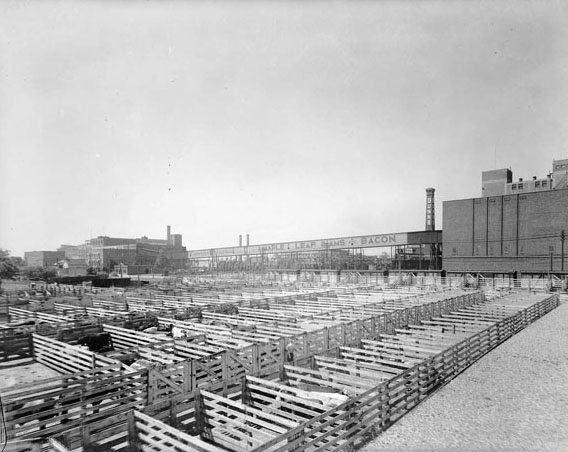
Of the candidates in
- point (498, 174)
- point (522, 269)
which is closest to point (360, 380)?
point (522, 269)

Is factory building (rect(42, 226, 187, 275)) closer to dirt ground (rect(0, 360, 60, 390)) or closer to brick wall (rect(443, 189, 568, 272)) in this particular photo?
brick wall (rect(443, 189, 568, 272))

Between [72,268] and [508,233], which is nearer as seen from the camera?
[508,233]

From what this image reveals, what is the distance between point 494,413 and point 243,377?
589cm

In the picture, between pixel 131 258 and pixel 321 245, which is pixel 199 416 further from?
pixel 131 258

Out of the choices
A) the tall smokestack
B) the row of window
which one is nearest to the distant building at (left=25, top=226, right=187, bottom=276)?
the tall smokestack

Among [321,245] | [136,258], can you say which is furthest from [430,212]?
[136,258]

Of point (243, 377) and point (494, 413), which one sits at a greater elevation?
point (243, 377)

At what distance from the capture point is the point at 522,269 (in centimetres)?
4891

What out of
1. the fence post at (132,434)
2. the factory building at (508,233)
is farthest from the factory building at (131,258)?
the fence post at (132,434)

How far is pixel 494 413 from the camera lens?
367 inches

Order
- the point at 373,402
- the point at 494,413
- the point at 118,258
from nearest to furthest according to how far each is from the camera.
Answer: the point at 494,413 → the point at 373,402 → the point at 118,258

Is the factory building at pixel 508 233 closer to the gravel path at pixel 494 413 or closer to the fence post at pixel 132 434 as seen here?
the gravel path at pixel 494 413

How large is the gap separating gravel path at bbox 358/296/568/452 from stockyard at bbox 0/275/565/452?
0.08 m

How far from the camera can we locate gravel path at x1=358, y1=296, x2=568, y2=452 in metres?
7.85
